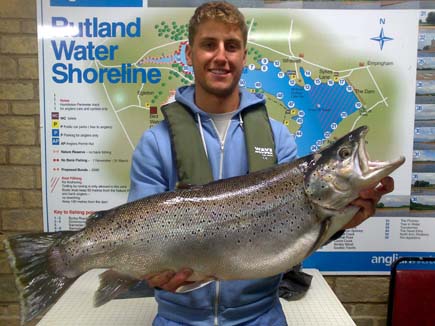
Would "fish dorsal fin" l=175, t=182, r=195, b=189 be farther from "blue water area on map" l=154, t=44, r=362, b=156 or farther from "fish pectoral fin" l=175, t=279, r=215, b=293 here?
"blue water area on map" l=154, t=44, r=362, b=156

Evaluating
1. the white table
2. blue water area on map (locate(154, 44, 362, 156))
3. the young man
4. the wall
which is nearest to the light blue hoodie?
the young man

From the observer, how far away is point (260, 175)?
171 centimetres

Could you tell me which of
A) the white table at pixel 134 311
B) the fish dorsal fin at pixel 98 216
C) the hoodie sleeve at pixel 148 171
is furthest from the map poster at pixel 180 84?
the fish dorsal fin at pixel 98 216

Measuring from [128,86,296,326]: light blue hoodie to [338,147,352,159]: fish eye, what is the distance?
0.50 metres

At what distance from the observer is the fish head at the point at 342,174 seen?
151 centimetres

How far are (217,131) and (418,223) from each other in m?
1.92

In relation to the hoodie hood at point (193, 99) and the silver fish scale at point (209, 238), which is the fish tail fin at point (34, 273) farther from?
the hoodie hood at point (193, 99)

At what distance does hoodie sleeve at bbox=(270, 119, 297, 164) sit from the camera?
2.06 metres

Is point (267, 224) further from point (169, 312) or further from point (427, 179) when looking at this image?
point (427, 179)

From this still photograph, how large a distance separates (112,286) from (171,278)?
0.24 meters

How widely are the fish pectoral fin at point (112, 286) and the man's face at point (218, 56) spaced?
0.89 meters

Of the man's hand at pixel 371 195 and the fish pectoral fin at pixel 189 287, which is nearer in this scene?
the man's hand at pixel 371 195

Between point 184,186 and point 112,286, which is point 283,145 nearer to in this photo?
point 184,186

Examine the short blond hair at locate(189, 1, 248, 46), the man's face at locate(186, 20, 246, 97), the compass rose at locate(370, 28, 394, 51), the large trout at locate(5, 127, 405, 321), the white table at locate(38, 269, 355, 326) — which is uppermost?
the compass rose at locate(370, 28, 394, 51)
